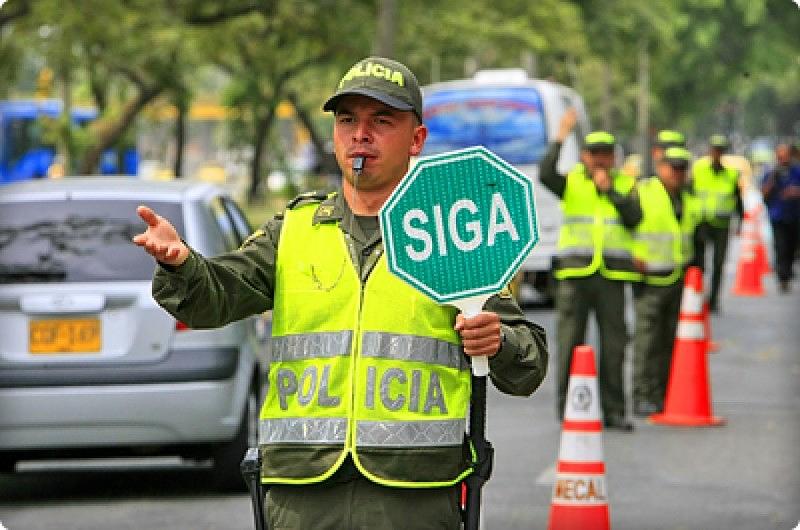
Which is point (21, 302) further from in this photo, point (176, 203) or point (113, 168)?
point (113, 168)

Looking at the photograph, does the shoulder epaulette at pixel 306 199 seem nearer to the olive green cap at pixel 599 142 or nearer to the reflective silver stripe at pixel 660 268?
the olive green cap at pixel 599 142

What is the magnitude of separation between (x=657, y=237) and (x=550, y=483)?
337cm

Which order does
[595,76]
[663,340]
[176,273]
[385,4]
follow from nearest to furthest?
[176,273] → [663,340] → [385,4] → [595,76]

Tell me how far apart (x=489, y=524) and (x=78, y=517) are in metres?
1.85

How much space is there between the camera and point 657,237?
43.0ft

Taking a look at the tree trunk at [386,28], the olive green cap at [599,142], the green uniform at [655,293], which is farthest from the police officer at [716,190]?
the olive green cap at [599,142]

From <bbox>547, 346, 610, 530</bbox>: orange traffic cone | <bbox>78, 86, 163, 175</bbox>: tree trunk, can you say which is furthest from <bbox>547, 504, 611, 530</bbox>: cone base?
<bbox>78, 86, 163, 175</bbox>: tree trunk

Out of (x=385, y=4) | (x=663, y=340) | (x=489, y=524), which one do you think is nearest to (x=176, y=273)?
(x=489, y=524)

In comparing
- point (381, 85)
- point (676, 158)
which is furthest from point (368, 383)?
point (676, 158)

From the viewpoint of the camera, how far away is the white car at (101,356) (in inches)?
355

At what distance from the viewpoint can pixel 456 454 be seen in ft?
14.8

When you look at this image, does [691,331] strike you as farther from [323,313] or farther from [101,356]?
[323,313]

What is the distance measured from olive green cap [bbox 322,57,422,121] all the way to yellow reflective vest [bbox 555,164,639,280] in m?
7.69

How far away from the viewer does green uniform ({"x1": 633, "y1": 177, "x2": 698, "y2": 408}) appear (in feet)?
43.0
